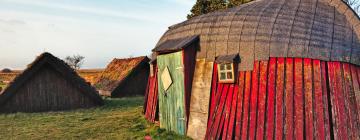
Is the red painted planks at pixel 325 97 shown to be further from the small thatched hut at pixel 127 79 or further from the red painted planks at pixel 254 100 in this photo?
the small thatched hut at pixel 127 79

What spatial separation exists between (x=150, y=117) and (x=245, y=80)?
6.72 metres

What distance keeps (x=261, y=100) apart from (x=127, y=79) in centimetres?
1974

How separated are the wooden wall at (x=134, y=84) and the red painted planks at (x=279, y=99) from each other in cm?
1970

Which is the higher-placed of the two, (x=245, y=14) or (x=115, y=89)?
(x=245, y=14)

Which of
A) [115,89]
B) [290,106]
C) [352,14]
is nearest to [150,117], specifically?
[290,106]

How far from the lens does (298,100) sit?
360 inches

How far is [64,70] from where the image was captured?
21188 mm

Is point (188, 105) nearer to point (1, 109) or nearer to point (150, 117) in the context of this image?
point (150, 117)

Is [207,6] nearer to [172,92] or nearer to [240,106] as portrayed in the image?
[172,92]

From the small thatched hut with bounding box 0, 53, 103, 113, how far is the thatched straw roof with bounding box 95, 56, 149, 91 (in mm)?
5926

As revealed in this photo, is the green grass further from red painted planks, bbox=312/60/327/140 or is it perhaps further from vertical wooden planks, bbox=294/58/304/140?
red painted planks, bbox=312/60/327/140

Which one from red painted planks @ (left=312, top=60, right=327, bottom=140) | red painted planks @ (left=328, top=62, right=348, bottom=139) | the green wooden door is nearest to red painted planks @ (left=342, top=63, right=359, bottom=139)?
red painted planks @ (left=328, top=62, right=348, bottom=139)

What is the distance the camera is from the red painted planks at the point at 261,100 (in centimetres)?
924

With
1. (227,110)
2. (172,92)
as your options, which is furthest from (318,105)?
(172,92)
